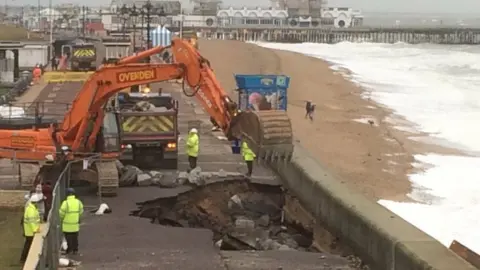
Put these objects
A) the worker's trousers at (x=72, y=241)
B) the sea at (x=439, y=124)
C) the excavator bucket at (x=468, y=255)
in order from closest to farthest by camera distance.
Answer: the excavator bucket at (x=468, y=255)
the worker's trousers at (x=72, y=241)
the sea at (x=439, y=124)

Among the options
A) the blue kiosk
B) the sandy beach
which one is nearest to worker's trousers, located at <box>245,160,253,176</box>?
the sandy beach

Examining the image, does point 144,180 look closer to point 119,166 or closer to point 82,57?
point 119,166

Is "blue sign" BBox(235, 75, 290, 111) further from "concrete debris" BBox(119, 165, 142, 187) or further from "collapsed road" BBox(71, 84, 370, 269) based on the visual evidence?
"concrete debris" BBox(119, 165, 142, 187)

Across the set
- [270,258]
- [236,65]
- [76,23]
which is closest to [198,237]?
[270,258]

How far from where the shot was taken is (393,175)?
2928 cm

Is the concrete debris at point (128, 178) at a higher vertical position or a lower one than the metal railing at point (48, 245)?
lower

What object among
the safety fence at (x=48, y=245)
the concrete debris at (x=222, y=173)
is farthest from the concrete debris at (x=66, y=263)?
the concrete debris at (x=222, y=173)

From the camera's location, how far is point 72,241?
14.3m

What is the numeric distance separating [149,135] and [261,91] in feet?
25.3

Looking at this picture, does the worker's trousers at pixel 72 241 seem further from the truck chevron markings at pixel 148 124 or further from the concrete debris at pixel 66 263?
the truck chevron markings at pixel 148 124

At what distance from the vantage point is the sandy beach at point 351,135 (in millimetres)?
28328

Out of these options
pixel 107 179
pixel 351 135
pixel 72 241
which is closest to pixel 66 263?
pixel 72 241

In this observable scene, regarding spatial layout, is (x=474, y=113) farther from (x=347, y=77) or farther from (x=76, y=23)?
(x=76, y=23)

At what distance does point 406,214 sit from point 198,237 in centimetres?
870
